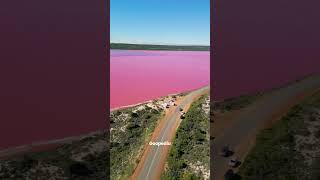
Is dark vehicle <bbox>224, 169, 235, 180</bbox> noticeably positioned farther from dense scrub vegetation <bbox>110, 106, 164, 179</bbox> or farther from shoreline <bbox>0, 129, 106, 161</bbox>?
shoreline <bbox>0, 129, 106, 161</bbox>

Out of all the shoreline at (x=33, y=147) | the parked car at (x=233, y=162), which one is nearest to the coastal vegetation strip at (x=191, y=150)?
the parked car at (x=233, y=162)

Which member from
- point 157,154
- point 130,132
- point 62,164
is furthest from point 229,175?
point 130,132

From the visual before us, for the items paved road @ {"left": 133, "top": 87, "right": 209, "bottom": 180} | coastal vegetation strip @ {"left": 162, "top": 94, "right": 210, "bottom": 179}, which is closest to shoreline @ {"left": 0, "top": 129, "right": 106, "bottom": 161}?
paved road @ {"left": 133, "top": 87, "right": 209, "bottom": 180}

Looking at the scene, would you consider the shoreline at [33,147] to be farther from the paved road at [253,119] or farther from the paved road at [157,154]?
the paved road at [253,119]

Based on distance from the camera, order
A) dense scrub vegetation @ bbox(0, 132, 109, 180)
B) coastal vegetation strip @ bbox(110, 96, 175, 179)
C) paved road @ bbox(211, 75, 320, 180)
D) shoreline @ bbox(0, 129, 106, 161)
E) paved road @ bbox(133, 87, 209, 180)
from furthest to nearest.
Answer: coastal vegetation strip @ bbox(110, 96, 175, 179) < paved road @ bbox(211, 75, 320, 180) < shoreline @ bbox(0, 129, 106, 161) < dense scrub vegetation @ bbox(0, 132, 109, 180) < paved road @ bbox(133, 87, 209, 180)

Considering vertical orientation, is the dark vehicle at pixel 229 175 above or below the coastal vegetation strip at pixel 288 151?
below
